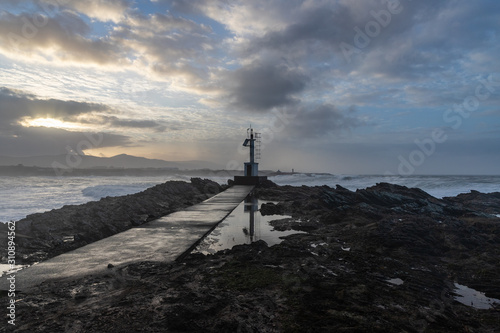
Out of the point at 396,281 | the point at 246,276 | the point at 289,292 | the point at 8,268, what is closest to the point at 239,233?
the point at 246,276

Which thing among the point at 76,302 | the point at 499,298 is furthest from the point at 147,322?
the point at 499,298

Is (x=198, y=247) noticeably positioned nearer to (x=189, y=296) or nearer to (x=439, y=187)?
(x=189, y=296)

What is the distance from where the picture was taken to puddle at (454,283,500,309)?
12.6ft

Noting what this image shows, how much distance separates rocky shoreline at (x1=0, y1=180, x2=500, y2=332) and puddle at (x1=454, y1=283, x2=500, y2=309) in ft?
0.31

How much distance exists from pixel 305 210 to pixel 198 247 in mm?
6945

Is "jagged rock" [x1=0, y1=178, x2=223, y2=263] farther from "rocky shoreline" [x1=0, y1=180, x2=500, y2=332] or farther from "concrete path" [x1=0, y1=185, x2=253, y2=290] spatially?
"concrete path" [x1=0, y1=185, x2=253, y2=290]

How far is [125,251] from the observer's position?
211 inches

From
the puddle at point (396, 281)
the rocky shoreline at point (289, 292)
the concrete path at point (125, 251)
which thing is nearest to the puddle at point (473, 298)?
the rocky shoreline at point (289, 292)

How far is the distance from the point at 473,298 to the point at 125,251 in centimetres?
586

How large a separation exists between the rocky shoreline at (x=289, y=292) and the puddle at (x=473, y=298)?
3.8 inches

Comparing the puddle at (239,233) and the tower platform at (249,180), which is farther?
the tower platform at (249,180)

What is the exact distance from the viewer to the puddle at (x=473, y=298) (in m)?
3.84

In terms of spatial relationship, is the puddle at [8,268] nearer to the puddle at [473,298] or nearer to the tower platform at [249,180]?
the puddle at [473,298]

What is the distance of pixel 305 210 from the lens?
39.3 ft
